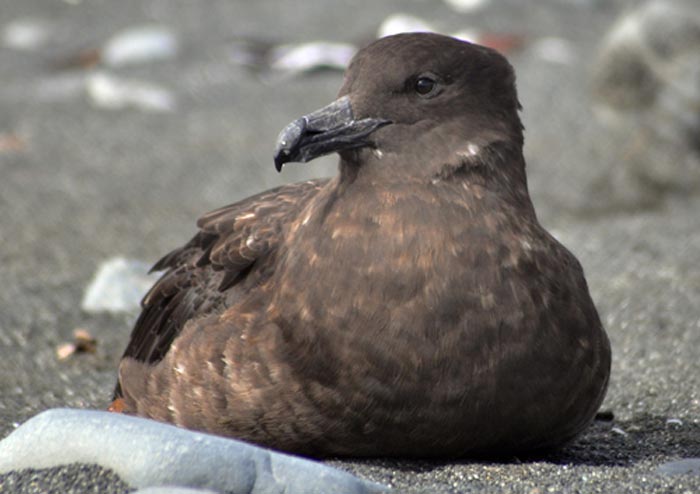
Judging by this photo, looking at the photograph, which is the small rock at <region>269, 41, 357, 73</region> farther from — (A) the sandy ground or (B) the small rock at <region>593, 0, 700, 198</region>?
(B) the small rock at <region>593, 0, 700, 198</region>

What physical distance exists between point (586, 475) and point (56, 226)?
461 centimetres

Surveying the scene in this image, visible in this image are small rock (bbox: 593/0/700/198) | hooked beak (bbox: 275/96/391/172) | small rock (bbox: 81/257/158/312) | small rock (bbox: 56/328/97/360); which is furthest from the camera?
small rock (bbox: 593/0/700/198)

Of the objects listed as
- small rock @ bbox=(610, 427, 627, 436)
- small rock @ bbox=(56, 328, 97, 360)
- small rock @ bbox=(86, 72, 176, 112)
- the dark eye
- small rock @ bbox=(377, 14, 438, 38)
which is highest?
the dark eye

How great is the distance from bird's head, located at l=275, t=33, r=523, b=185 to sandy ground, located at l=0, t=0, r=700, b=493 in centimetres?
86

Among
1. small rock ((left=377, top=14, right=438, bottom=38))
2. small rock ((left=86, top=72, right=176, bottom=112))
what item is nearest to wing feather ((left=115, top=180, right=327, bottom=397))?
small rock ((left=86, top=72, right=176, bottom=112))

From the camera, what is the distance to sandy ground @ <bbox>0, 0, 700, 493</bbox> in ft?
14.2

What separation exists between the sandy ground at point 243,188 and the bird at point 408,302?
0.18 m

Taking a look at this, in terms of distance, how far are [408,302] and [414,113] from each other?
0.58 meters

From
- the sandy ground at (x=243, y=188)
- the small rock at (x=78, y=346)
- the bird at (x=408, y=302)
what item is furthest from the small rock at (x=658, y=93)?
the bird at (x=408, y=302)

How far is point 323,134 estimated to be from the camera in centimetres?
366

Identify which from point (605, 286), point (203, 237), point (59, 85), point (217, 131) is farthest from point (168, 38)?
point (203, 237)

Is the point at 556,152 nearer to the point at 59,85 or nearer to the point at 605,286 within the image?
the point at 605,286

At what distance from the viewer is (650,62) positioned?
806 centimetres

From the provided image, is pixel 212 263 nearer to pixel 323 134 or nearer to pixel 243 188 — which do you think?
pixel 323 134
